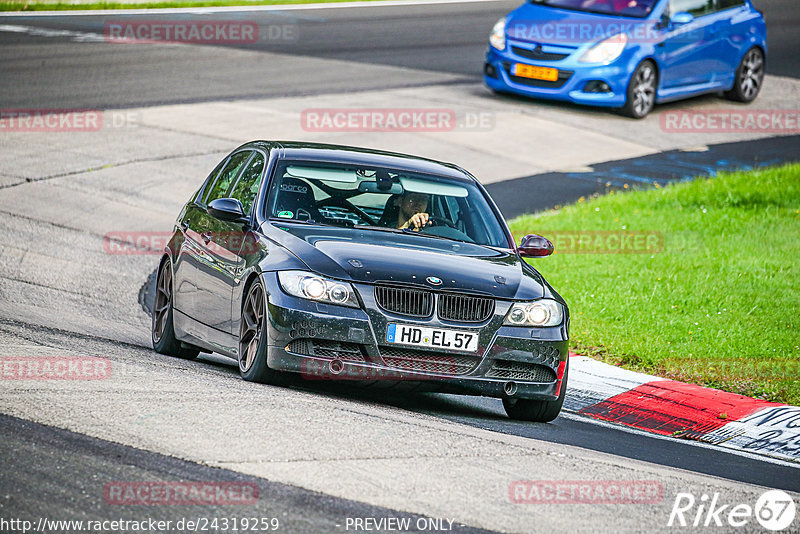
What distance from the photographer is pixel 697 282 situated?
42.0 feet

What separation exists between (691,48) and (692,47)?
3 centimetres

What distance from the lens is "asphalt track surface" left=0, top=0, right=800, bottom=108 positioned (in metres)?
21.4

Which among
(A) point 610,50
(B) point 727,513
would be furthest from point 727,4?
(B) point 727,513

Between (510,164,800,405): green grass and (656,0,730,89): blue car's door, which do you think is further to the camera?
(656,0,730,89): blue car's door

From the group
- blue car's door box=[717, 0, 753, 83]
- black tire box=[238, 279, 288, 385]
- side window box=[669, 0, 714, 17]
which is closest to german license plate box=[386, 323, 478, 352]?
black tire box=[238, 279, 288, 385]

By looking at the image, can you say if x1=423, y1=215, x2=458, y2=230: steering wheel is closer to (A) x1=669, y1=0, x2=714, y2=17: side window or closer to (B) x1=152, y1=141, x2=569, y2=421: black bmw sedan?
(B) x1=152, y1=141, x2=569, y2=421: black bmw sedan

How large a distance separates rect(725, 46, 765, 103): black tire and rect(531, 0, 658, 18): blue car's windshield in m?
2.93

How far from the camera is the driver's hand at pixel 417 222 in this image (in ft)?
29.3

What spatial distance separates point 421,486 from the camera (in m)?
5.86

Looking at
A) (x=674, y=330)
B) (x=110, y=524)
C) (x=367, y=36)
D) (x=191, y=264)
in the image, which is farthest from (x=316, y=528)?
(x=367, y=36)

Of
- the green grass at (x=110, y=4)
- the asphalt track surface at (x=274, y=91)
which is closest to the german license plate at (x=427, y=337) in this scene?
the asphalt track surface at (x=274, y=91)

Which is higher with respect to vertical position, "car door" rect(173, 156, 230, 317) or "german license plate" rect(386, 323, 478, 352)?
"german license plate" rect(386, 323, 478, 352)

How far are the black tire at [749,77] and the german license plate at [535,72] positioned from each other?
173 inches

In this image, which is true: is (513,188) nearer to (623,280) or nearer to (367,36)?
(623,280)
